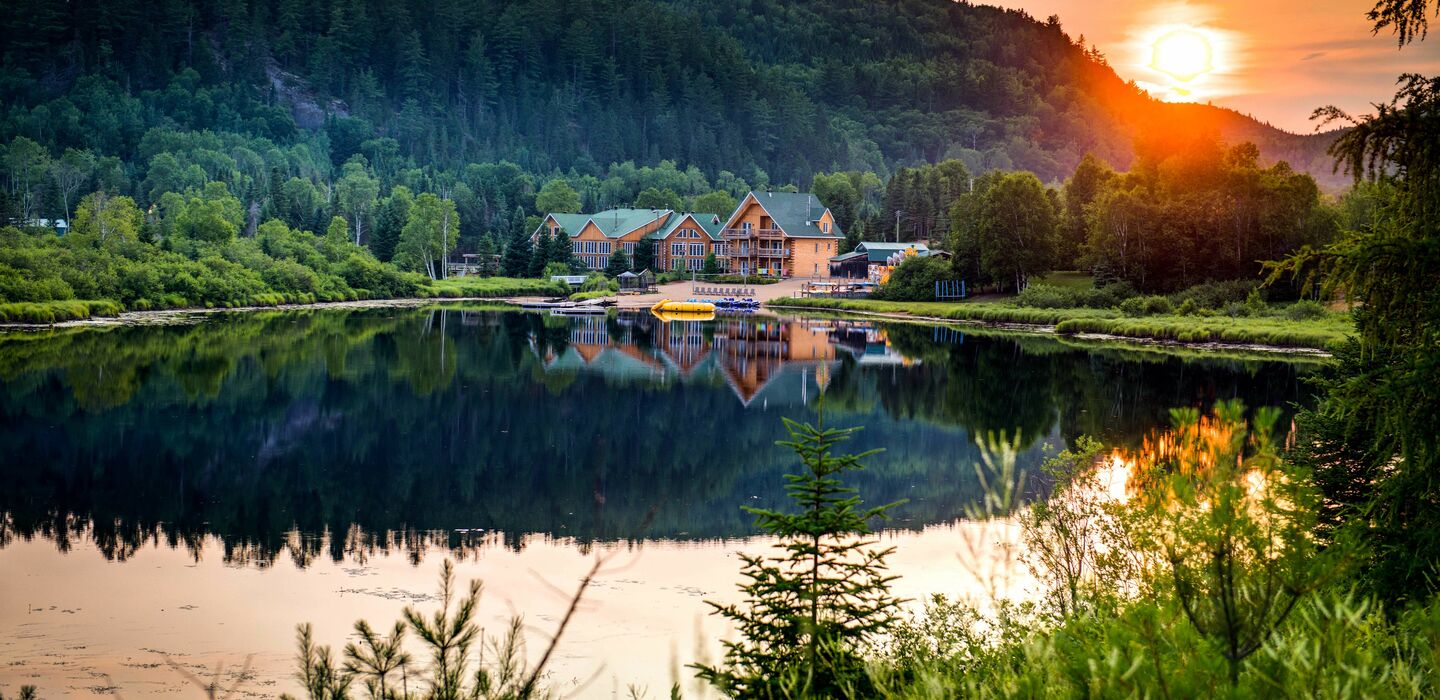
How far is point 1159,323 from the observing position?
180 feet

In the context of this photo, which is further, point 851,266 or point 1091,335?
point 851,266

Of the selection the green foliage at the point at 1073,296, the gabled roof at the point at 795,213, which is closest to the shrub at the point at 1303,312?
the green foliage at the point at 1073,296

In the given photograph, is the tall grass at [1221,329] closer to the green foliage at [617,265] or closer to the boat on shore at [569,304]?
the boat on shore at [569,304]

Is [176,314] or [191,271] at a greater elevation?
[191,271]

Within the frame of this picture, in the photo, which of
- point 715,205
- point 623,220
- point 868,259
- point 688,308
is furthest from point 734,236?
point 688,308

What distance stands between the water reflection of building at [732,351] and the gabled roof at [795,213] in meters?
35.3

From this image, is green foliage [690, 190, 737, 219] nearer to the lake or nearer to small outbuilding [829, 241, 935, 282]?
small outbuilding [829, 241, 935, 282]

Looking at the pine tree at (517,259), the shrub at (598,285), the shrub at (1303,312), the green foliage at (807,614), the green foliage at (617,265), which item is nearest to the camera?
the green foliage at (807,614)

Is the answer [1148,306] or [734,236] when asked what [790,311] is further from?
[1148,306]

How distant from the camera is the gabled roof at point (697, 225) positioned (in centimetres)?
11238

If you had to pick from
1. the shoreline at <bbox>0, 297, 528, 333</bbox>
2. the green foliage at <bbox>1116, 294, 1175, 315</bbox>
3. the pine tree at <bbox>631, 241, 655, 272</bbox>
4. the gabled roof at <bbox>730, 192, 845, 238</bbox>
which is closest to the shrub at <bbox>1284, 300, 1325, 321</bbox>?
the green foliage at <bbox>1116, 294, 1175, 315</bbox>

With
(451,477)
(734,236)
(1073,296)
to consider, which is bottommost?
(451,477)

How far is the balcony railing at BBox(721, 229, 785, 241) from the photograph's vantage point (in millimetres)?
107031

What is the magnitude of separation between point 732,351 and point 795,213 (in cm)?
5924
